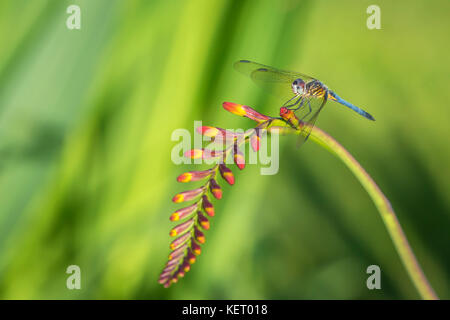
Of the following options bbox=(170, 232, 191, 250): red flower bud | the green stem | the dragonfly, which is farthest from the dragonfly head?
bbox=(170, 232, 191, 250): red flower bud

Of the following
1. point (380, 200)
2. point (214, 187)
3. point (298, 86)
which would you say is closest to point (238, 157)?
point (214, 187)

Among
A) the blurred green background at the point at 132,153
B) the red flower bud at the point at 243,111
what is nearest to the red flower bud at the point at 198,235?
the red flower bud at the point at 243,111

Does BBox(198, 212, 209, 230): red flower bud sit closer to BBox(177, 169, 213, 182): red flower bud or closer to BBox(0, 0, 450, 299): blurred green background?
BBox(177, 169, 213, 182): red flower bud

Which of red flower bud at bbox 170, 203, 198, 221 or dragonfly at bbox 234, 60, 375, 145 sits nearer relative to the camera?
red flower bud at bbox 170, 203, 198, 221

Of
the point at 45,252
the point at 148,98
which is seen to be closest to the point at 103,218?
the point at 45,252

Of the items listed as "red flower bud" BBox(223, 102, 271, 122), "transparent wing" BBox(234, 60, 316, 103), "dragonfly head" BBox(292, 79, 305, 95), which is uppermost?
"transparent wing" BBox(234, 60, 316, 103)

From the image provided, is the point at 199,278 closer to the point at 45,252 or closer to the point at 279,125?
the point at 45,252

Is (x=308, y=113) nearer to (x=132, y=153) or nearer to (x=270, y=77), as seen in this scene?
(x=270, y=77)
